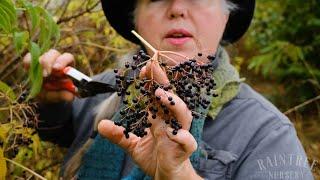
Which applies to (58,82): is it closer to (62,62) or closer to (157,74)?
(62,62)

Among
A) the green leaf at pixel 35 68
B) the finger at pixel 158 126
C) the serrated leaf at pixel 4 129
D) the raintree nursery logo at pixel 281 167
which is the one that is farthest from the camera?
the raintree nursery logo at pixel 281 167

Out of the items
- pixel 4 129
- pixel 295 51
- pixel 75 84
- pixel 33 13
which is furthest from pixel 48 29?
pixel 295 51

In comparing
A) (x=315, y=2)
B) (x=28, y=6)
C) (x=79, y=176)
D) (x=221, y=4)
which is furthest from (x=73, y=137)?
(x=315, y=2)

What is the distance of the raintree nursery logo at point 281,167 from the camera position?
5.90ft

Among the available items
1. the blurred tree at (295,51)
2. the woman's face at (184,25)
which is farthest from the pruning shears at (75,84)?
the blurred tree at (295,51)

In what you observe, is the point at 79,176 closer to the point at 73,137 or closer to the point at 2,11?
the point at 73,137

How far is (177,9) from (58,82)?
0.60m

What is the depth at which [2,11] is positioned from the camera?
143 cm

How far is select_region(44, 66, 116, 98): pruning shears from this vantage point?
2.10 meters

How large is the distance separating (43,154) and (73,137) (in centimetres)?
16

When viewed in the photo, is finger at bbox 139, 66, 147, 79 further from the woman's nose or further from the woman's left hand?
the woman's nose

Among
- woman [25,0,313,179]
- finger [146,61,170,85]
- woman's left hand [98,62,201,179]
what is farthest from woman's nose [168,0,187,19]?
finger [146,61,170,85]

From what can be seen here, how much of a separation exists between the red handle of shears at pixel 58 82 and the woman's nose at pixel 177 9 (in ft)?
1.65

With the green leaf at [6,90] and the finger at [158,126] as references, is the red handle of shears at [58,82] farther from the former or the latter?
the finger at [158,126]
